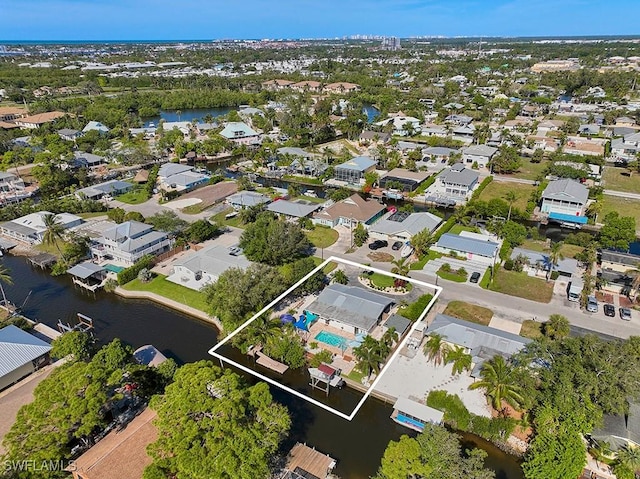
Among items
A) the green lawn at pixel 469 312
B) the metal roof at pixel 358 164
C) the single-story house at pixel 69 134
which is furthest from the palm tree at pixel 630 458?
the single-story house at pixel 69 134

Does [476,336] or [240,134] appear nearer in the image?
[476,336]

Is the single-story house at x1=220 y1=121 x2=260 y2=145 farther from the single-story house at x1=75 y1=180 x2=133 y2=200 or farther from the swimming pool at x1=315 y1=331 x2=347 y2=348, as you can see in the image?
the swimming pool at x1=315 y1=331 x2=347 y2=348

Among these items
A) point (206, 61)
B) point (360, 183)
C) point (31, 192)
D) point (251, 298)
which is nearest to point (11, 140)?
point (31, 192)

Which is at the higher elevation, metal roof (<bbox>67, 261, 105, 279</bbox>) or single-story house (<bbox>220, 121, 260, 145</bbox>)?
single-story house (<bbox>220, 121, 260, 145</bbox>)

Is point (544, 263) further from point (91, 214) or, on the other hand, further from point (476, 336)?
point (91, 214)

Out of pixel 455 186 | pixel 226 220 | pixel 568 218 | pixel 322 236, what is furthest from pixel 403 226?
pixel 226 220

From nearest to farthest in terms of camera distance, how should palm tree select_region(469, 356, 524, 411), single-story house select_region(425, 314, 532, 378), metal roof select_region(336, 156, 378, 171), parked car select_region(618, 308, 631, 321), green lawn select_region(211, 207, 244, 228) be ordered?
palm tree select_region(469, 356, 524, 411) < single-story house select_region(425, 314, 532, 378) < parked car select_region(618, 308, 631, 321) < green lawn select_region(211, 207, 244, 228) < metal roof select_region(336, 156, 378, 171)

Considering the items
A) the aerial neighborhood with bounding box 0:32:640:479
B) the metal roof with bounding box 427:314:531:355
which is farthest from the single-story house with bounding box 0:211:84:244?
the metal roof with bounding box 427:314:531:355
